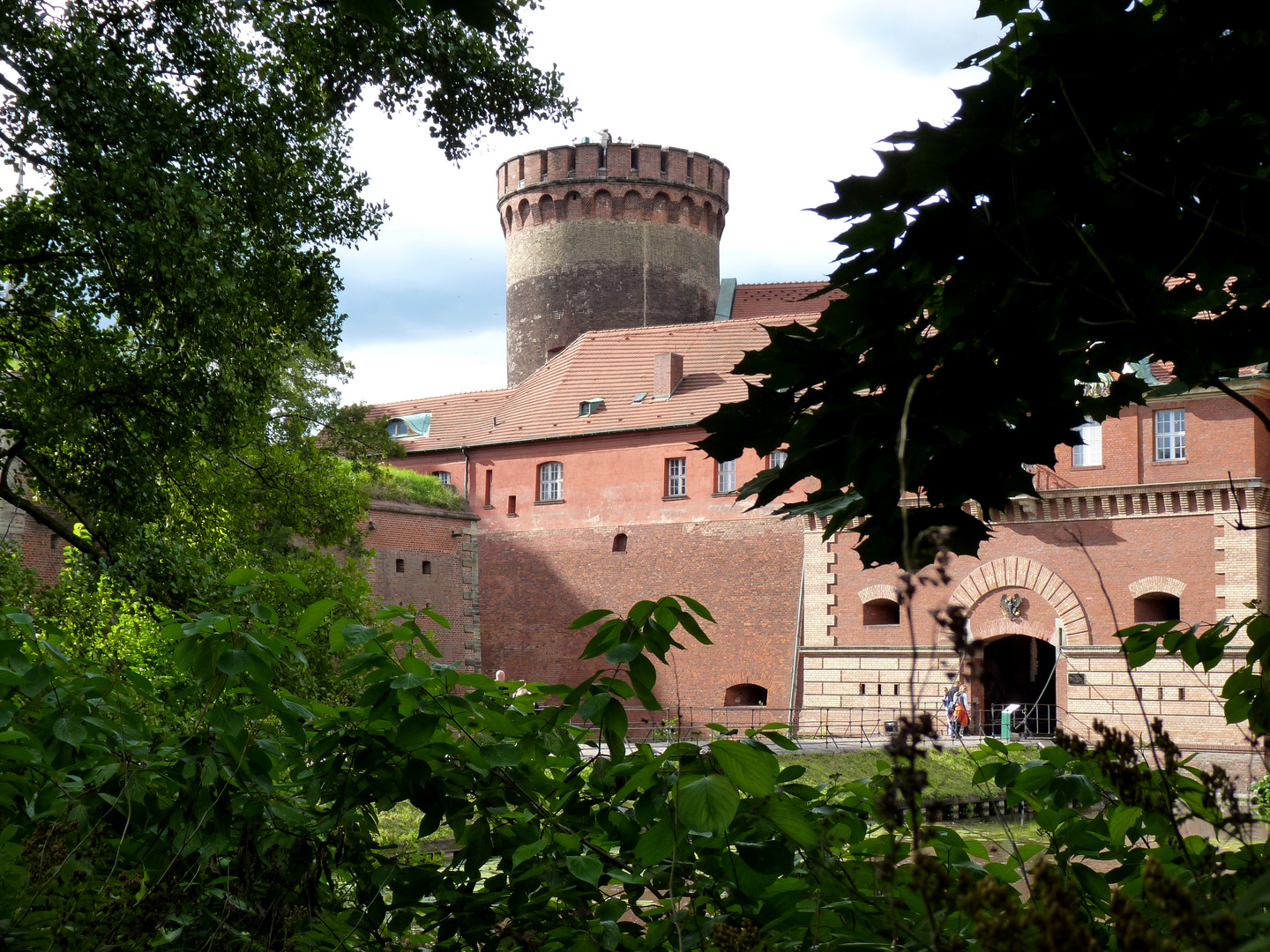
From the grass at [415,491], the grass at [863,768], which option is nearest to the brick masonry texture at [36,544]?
the grass at [415,491]

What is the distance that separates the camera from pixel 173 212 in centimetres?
784

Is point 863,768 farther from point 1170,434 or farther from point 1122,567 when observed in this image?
point 1170,434

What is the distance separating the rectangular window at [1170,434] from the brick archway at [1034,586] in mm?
3255

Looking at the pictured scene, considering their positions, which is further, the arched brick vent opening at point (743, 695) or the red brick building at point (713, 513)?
the arched brick vent opening at point (743, 695)

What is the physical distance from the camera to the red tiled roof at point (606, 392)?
31797 millimetres

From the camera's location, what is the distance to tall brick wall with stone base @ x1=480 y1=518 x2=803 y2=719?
29.1 m

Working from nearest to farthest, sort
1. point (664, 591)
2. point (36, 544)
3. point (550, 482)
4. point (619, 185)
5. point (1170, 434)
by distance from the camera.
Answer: point (36, 544) → point (1170, 434) → point (664, 591) → point (550, 482) → point (619, 185)

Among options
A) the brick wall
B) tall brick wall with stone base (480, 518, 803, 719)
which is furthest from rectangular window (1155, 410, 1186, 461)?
the brick wall

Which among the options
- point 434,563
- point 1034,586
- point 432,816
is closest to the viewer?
point 432,816

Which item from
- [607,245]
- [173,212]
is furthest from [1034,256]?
[607,245]

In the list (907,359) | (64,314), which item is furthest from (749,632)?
(907,359)

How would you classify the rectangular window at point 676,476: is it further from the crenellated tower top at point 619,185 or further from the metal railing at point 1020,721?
the crenellated tower top at point 619,185

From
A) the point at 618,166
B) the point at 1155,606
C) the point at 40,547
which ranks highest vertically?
the point at 618,166

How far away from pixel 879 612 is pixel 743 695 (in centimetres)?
436
